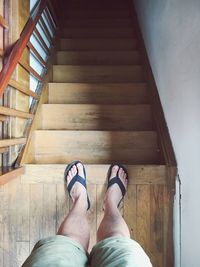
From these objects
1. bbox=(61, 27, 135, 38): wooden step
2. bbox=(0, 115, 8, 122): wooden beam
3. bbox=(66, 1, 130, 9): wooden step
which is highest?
bbox=(66, 1, 130, 9): wooden step

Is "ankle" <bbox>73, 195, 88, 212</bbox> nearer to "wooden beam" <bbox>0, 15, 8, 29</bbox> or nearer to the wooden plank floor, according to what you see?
the wooden plank floor

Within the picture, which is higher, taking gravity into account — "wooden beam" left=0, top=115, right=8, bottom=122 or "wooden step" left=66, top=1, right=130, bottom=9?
"wooden step" left=66, top=1, right=130, bottom=9

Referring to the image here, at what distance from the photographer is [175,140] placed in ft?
5.16

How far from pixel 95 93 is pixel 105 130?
37cm

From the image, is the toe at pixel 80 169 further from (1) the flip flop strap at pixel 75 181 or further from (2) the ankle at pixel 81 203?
(2) the ankle at pixel 81 203

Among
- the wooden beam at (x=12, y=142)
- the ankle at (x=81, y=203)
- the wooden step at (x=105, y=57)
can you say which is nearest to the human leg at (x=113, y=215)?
the ankle at (x=81, y=203)

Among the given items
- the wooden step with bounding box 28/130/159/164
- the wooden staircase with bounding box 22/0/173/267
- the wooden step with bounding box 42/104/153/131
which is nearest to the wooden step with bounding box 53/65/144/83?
the wooden staircase with bounding box 22/0/173/267

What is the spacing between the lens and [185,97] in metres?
1.32

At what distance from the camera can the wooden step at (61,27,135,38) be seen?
2936 millimetres

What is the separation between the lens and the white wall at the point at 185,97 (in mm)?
1172

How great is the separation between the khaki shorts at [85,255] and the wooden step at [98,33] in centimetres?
239

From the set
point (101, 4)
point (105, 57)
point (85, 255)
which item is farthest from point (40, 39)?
point (101, 4)

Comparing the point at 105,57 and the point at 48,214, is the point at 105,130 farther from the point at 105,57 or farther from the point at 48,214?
the point at 105,57

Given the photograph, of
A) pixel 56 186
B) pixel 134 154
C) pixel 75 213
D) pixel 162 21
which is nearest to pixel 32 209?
pixel 56 186
